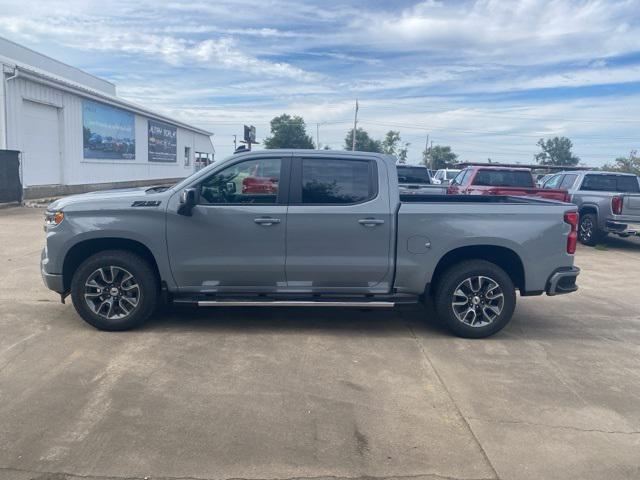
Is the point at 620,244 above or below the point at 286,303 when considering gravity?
below

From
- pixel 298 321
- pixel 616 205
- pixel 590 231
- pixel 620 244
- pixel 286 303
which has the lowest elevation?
pixel 298 321

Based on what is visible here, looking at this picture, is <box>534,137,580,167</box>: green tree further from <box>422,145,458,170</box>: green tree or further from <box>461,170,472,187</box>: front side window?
<box>461,170,472,187</box>: front side window

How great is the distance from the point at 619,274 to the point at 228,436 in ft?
29.0

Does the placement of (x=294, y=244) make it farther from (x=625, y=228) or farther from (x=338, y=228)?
(x=625, y=228)

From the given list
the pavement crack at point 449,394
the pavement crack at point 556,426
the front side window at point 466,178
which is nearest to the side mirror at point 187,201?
the pavement crack at point 449,394

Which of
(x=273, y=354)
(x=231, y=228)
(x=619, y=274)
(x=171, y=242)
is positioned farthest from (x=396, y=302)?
(x=619, y=274)

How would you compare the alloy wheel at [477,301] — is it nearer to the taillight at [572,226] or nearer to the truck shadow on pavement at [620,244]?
the taillight at [572,226]

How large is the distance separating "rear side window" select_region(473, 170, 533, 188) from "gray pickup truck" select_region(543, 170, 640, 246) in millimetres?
1372

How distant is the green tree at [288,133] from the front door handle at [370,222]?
51.0m

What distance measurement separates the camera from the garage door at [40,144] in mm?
19266

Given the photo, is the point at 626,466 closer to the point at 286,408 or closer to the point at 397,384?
the point at 397,384

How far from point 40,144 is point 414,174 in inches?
516

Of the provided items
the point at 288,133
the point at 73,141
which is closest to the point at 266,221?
the point at 73,141

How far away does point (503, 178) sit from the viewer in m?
14.3
